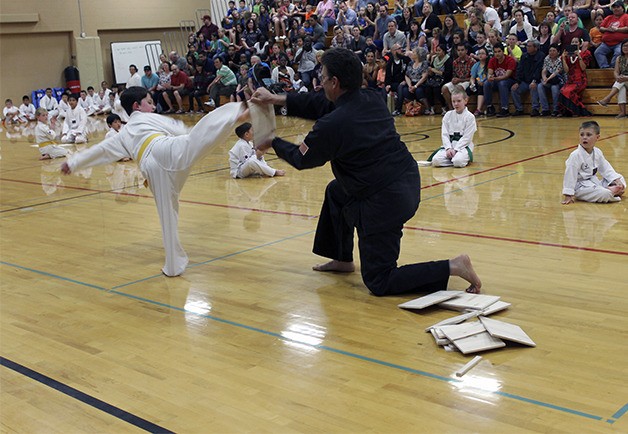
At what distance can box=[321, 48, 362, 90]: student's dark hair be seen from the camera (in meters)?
4.25

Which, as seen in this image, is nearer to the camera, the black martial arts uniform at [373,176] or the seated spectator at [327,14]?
the black martial arts uniform at [373,176]

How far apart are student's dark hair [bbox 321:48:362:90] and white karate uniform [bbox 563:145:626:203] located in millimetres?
3063

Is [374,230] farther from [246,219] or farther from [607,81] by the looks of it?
[607,81]

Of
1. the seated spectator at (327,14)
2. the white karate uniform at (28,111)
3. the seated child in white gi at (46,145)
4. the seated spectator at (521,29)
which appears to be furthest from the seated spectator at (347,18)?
the white karate uniform at (28,111)

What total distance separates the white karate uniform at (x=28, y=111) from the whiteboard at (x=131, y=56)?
10.6ft

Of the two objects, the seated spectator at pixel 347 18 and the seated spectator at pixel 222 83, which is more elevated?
the seated spectator at pixel 347 18

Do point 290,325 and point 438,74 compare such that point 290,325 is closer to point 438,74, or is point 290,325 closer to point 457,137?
point 457,137

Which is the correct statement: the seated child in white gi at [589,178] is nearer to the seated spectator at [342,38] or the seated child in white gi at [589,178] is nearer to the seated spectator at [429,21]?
the seated spectator at [429,21]

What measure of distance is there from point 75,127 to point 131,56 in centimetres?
1152

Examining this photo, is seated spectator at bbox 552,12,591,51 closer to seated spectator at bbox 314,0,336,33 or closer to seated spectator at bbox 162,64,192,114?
seated spectator at bbox 314,0,336,33

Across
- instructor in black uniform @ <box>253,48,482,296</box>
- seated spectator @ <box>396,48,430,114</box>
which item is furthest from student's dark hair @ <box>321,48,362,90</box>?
seated spectator @ <box>396,48,430,114</box>

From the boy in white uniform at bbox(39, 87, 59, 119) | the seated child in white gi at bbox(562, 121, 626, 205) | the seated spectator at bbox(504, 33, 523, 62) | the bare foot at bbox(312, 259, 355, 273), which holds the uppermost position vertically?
the seated spectator at bbox(504, 33, 523, 62)

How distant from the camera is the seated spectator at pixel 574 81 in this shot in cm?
1295

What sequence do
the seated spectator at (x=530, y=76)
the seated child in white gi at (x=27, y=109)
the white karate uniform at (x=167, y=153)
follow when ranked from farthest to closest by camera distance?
the seated child in white gi at (x=27, y=109)
the seated spectator at (x=530, y=76)
the white karate uniform at (x=167, y=153)
